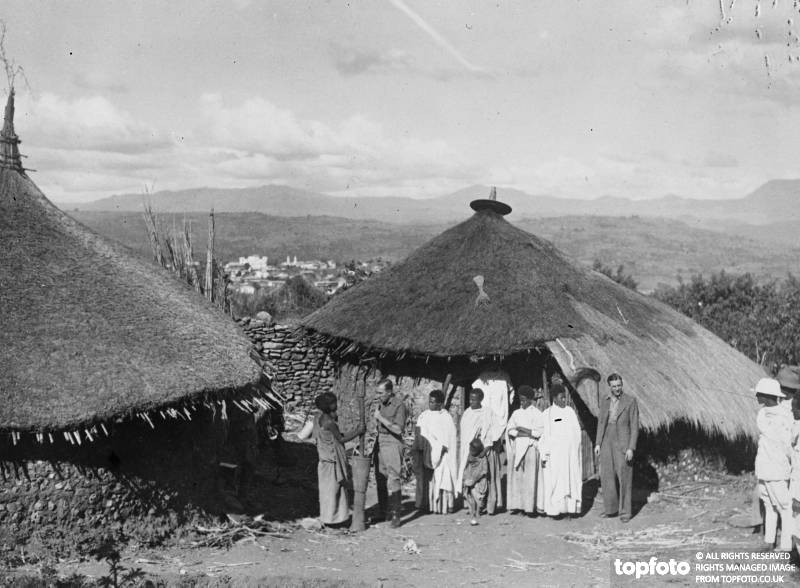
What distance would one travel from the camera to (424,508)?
1138 centimetres

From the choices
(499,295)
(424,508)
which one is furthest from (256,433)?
(499,295)

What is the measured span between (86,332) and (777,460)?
7329 millimetres

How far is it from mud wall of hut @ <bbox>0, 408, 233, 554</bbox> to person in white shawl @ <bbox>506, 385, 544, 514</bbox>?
12.1 feet

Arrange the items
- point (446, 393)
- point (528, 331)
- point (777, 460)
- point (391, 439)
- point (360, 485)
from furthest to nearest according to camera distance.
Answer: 1. point (446, 393)
2. point (528, 331)
3. point (391, 439)
4. point (360, 485)
5. point (777, 460)

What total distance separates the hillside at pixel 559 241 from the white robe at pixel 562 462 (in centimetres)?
4521

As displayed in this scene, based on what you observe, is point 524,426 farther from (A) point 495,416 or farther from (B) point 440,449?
(B) point 440,449

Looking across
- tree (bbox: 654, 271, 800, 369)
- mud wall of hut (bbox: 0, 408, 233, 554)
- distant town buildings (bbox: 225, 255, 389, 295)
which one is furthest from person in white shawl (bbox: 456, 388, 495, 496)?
distant town buildings (bbox: 225, 255, 389, 295)

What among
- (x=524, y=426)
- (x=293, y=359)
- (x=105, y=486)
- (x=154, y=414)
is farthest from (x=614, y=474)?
(x=293, y=359)

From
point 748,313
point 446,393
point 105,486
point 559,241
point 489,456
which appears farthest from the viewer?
point 559,241

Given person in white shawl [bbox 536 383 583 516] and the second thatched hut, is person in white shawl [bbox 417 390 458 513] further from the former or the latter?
the second thatched hut

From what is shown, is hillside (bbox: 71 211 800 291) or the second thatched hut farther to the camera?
hillside (bbox: 71 211 800 291)

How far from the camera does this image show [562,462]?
10531 millimetres

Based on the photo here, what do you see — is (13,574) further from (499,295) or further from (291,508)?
(499,295)

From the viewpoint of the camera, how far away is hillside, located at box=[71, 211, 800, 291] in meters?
62.8
